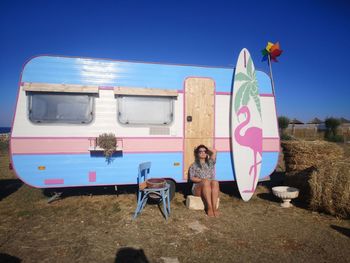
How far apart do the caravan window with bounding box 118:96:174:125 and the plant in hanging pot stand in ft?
1.42

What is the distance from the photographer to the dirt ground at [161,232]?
3.40m

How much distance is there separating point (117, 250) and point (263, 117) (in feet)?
14.2

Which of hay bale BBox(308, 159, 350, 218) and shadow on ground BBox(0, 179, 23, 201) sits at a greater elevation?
hay bale BBox(308, 159, 350, 218)

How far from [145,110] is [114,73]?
103cm

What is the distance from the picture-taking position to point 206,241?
12.5ft

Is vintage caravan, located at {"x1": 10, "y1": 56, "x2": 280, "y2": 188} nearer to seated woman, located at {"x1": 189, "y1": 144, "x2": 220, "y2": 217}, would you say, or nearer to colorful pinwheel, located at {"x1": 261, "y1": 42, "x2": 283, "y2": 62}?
seated woman, located at {"x1": 189, "y1": 144, "x2": 220, "y2": 217}

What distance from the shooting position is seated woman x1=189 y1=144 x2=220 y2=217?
488 centimetres

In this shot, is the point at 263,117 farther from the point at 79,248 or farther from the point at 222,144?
the point at 79,248

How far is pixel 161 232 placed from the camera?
412cm

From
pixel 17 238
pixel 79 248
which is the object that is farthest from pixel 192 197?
pixel 17 238

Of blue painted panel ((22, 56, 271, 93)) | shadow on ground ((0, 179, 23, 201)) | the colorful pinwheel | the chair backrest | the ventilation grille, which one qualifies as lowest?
shadow on ground ((0, 179, 23, 201))

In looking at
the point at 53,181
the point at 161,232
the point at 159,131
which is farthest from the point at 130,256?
the point at 159,131

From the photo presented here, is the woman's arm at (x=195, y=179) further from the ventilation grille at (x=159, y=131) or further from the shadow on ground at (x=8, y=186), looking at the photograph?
the shadow on ground at (x=8, y=186)

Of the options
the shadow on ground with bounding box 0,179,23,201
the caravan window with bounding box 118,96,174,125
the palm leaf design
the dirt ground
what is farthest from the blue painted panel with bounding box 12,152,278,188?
the shadow on ground with bounding box 0,179,23,201
